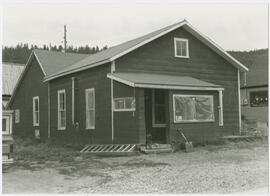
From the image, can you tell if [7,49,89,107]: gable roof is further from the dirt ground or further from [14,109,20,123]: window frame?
the dirt ground

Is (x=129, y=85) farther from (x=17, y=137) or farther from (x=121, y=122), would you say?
(x=17, y=137)

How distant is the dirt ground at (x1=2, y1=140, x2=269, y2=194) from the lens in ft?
29.6

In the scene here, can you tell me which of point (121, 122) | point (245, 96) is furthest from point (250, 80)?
point (121, 122)

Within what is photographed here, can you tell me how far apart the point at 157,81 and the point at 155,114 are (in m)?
2.46

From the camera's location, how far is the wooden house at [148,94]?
16.5 meters

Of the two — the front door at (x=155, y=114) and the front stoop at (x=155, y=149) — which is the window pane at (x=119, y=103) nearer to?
the front door at (x=155, y=114)

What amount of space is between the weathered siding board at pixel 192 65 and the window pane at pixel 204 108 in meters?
0.53

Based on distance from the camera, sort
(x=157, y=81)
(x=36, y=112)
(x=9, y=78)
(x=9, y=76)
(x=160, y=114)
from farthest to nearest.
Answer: (x=9, y=76) < (x=9, y=78) < (x=36, y=112) < (x=160, y=114) < (x=157, y=81)

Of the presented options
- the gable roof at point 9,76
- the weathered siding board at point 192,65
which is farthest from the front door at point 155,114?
the gable roof at point 9,76

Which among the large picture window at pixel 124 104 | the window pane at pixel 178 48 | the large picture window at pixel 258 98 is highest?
the window pane at pixel 178 48

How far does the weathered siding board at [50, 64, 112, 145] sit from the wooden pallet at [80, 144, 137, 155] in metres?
0.55

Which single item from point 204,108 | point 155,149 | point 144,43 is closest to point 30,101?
point 144,43

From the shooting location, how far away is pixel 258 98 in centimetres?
2975

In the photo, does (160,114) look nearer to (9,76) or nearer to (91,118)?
(91,118)
